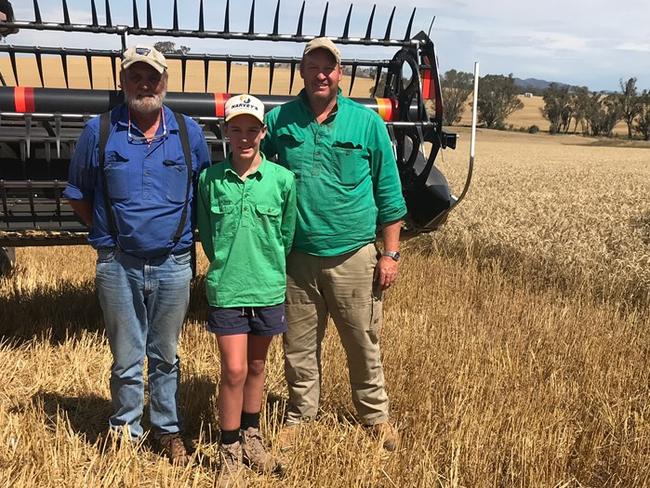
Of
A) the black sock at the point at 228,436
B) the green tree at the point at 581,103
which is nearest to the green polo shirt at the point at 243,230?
the black sock at the point at 228,436

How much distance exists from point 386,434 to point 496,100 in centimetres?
8102

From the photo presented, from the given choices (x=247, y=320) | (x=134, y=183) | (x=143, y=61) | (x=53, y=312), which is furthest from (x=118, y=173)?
(x=53, y=312)

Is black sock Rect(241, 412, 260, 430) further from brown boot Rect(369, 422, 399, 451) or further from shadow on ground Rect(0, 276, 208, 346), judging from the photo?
shadow on ground Rect(0, 276, 208, 346)

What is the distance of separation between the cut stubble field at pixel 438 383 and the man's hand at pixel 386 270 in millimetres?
728

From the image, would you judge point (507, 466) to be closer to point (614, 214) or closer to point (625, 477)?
point (625, 477)

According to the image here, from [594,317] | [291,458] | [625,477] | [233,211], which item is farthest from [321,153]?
[594,317]

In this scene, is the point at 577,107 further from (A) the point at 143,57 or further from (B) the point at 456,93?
(A) the point at 143,57

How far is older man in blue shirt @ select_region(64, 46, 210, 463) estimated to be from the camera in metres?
2.73

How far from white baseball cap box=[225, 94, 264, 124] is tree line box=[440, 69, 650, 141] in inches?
2824

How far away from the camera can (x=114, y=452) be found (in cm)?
285

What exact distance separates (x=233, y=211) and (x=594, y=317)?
3.61 metres

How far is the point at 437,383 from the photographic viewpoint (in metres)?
3.75

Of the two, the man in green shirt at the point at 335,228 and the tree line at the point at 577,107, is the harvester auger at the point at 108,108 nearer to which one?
the man in green shirt at the point at 335,228

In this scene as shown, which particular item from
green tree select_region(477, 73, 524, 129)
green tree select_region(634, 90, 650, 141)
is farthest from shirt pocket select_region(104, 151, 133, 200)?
green tree select_region(477, 73, 524, 129)
